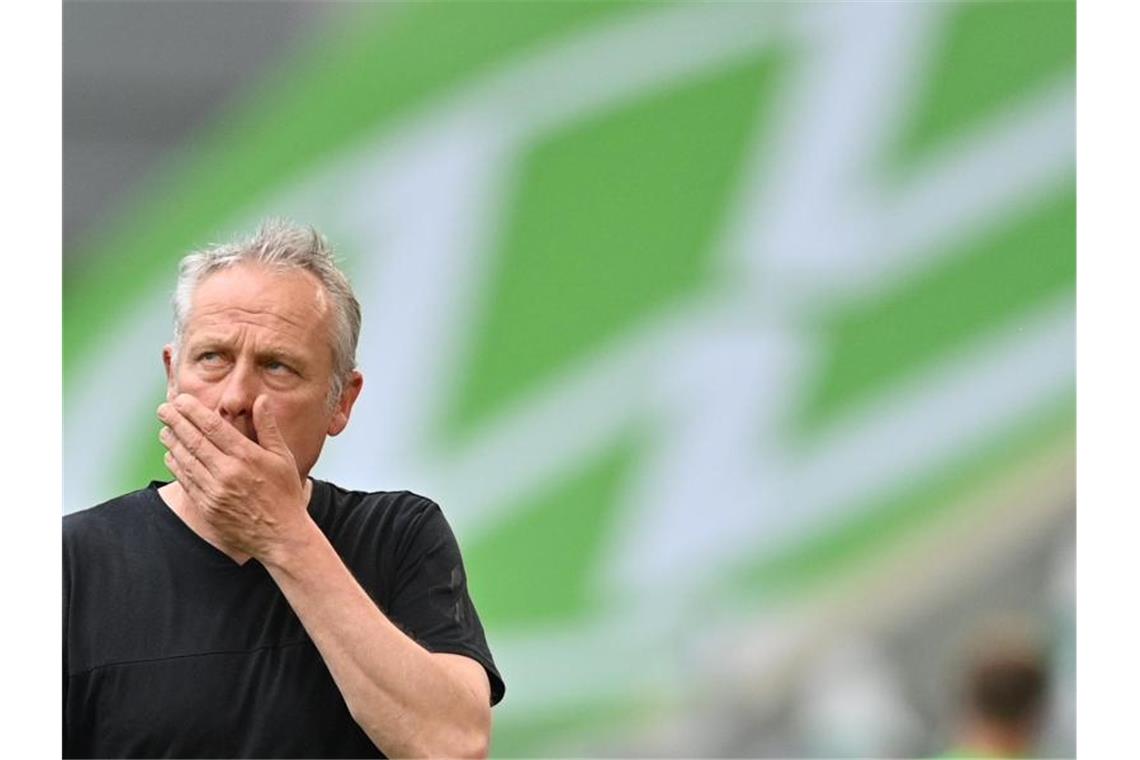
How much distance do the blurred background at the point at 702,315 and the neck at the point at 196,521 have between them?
0.46m

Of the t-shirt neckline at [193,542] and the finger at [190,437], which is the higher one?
the finger at [190,437]

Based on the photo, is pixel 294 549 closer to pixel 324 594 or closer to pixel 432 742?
pixel 324 594

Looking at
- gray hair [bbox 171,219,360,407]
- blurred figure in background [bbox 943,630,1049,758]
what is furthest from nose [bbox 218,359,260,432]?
blurred figure in background [bbox 943,630,1049,758]

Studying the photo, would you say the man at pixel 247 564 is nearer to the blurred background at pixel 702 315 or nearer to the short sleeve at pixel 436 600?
the short sleeve at pixel 436 600

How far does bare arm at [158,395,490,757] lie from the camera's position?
5.43 ft

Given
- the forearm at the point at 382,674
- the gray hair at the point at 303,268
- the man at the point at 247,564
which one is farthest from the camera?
the gray hair at the point at 303,268

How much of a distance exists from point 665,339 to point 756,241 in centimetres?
23

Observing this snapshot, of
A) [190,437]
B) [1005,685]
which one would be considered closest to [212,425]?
[190,437]

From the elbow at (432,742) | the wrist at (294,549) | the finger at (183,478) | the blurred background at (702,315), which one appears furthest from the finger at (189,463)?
the blurred background at (702,315)

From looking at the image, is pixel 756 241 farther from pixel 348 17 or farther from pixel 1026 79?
pixel 348 17

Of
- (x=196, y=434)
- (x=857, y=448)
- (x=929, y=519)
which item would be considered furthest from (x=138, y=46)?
(x=929, y=519)

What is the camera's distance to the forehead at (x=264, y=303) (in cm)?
184

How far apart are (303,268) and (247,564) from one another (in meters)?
0.40

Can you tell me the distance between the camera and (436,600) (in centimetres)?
179
